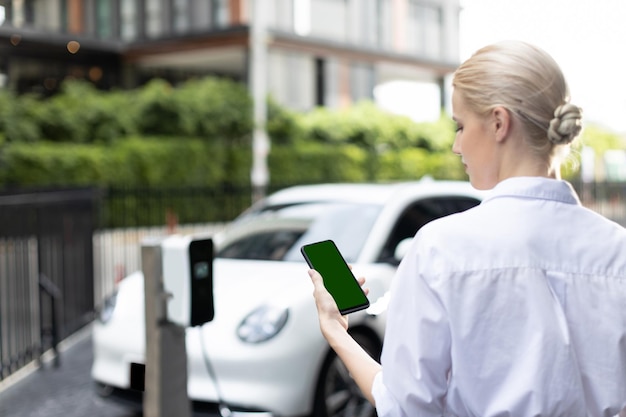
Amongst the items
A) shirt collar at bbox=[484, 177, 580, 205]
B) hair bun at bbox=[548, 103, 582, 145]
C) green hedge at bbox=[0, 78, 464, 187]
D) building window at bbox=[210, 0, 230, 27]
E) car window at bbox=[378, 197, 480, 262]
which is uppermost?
building window at bbox=[210, 0, 230, 27]

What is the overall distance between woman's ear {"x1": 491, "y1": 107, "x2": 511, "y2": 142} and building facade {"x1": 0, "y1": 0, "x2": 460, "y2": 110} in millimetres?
28425

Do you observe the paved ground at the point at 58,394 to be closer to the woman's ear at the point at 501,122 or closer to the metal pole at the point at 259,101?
the woman's ear at the point at 501,122

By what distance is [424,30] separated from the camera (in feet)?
134

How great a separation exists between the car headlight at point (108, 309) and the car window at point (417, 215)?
1.82m

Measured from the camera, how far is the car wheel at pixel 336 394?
16.4 feet

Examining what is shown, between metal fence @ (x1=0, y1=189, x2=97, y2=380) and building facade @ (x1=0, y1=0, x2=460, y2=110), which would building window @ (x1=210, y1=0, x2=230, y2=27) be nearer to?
building facade @ (x1=0, y1=0, x2=460, y2=110)

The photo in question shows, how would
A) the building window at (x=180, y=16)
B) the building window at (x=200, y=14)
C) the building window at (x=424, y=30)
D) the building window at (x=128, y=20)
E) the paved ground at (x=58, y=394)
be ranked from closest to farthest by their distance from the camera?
the paved ground at (x=58, y=394) < the building window at (x=200, y=14) < the building window at (x=180, y=16) < the building window at (x=128, y=20) < the building window at (x=424, y=30)

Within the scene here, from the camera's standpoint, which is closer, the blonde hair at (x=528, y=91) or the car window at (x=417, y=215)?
the blonde hair at (x=528, y=91)

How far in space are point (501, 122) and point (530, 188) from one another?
0.13 metres

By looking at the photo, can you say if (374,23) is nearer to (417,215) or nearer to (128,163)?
(128,163)

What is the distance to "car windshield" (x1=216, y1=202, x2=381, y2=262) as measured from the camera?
19.0 ft

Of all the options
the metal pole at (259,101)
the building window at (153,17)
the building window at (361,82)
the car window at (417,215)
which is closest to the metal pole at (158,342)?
the car window at (417,215)

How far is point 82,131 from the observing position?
74.9ft

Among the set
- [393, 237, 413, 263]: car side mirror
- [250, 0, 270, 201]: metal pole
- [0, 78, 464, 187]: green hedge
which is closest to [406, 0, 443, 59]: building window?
[0, 78, 464, 187]: green hedge
